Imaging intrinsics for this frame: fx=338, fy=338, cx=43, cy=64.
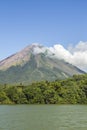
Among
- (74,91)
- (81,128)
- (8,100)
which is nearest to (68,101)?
(74,91)

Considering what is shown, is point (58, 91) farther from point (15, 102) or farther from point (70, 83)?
point (15, 102)

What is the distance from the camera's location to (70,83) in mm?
147625

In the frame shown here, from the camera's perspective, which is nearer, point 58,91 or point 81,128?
point 81,128

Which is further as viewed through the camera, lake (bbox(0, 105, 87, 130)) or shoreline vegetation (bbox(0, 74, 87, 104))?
shoreline vegetation (bbox(0, 74, 87, 104))

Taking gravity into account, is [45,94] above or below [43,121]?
above

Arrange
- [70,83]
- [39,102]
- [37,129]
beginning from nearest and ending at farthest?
[37,129]
[39,102]
[70,83]

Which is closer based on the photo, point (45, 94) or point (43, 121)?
point (43, 121)

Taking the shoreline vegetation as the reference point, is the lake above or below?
below

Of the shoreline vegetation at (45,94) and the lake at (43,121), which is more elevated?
the shoreline vegetation at (45,94)

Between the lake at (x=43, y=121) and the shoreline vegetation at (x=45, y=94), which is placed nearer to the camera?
the lake at (x=43, y=121)

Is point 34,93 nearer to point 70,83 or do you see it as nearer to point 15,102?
point 15,102

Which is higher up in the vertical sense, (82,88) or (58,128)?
(82,88)

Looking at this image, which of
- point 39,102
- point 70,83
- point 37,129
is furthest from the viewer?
point 70,83

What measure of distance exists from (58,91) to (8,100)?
69.8ft
